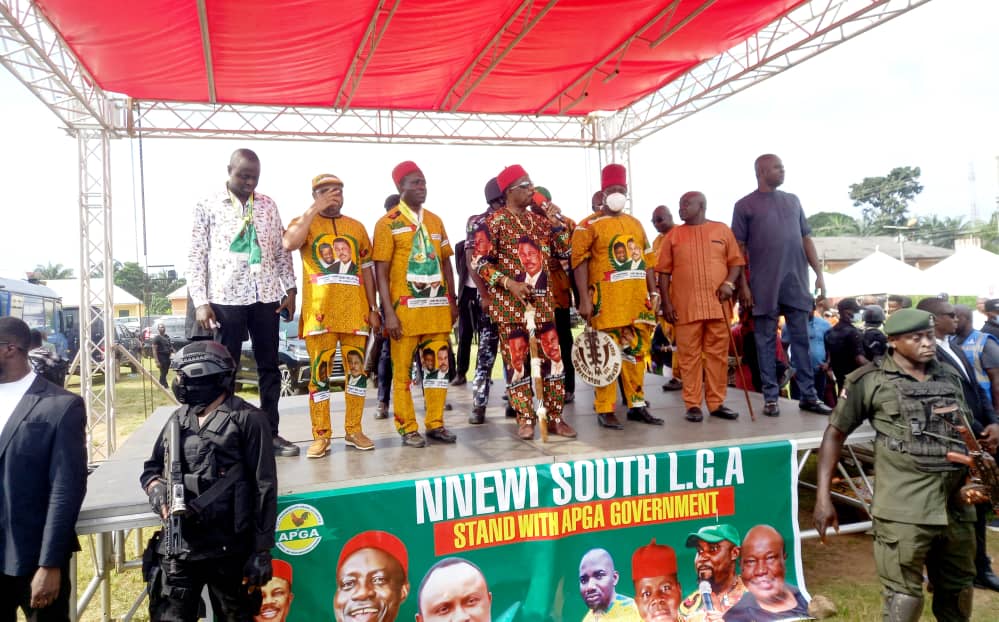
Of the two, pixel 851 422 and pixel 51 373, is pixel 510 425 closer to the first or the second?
pixel 851 422

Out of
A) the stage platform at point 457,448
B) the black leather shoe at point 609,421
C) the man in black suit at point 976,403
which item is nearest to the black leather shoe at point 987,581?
the man in black suit at point 976,403

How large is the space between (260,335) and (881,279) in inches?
602

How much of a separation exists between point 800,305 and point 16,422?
4728 mm

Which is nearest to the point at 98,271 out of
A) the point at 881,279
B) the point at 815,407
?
the point at 815,407

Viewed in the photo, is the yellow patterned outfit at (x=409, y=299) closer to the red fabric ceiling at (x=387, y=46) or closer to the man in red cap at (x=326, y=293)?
the man in red cap at (x=326, y=293)

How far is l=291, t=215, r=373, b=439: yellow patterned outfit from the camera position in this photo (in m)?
3.75

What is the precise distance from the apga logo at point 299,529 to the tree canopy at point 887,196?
2738 inches

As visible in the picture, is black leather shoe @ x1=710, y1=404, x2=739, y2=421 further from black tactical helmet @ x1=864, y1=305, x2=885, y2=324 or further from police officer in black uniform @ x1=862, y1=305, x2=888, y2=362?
black tactical helmet @ x1=864, y1=305, x2=885, y2=324

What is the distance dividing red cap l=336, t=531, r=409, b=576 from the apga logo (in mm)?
157

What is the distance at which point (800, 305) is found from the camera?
4730mm

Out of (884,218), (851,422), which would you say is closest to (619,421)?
(851,422)

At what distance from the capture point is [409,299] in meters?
4.00

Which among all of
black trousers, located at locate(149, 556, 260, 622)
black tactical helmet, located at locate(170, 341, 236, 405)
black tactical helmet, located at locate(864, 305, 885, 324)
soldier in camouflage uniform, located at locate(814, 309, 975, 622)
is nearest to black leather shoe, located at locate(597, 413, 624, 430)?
soldier in camouflage uniform, located at locate(814, 309, 975, 622)

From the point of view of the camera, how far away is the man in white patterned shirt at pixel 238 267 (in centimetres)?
366
